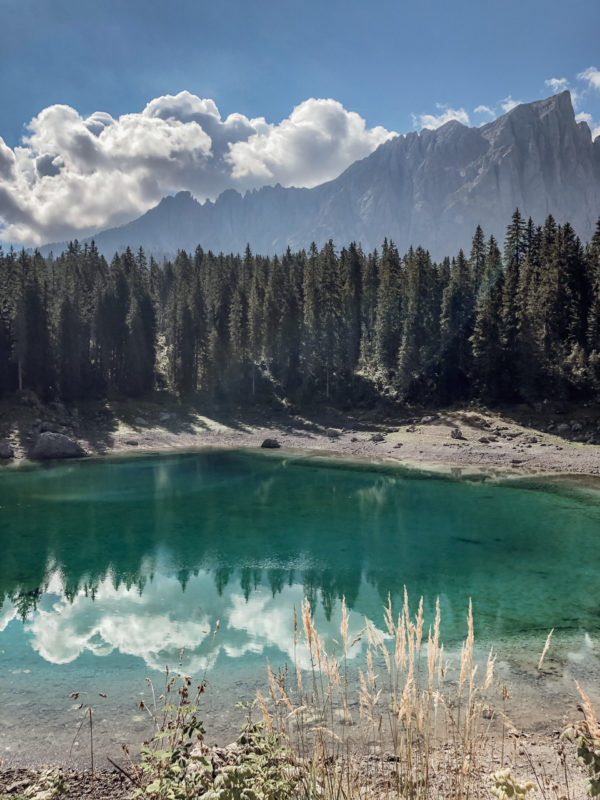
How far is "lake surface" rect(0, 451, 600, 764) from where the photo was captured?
34.7 feet

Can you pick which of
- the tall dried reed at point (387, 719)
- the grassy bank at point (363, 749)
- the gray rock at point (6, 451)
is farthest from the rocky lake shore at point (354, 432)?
the grassy bank at point (363, 749)

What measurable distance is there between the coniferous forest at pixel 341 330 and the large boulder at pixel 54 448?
44.9 ft

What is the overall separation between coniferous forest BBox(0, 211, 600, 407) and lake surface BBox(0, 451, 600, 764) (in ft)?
83.2

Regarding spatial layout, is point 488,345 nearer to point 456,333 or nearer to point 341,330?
point 456,333

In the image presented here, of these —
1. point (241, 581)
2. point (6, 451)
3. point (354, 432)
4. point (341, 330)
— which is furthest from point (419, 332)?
point (241, 581)

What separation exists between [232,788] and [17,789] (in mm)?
5465

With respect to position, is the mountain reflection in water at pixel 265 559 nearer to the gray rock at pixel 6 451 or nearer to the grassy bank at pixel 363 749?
the grassy bank at pixel 363 749

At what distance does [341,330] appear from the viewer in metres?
69.1

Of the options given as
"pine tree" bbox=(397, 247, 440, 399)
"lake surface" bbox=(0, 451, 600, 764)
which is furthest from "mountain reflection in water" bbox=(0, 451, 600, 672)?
"pine tree" bbox=(397, 247, 440, 399)

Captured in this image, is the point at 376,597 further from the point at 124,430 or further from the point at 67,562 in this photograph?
the point at 124,430

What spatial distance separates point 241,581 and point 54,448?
117ft

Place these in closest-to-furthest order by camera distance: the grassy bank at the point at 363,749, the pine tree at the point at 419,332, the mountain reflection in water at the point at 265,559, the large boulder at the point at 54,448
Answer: the grassy bank at the point at 363,749 → the mountain reflection in water at the point at 265,559 → the large boulder at the point at 54,448 → the pine tree at the point at 419,332

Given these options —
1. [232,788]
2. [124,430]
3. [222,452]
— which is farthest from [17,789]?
[124,430]

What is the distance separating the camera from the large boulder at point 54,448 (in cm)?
4675
